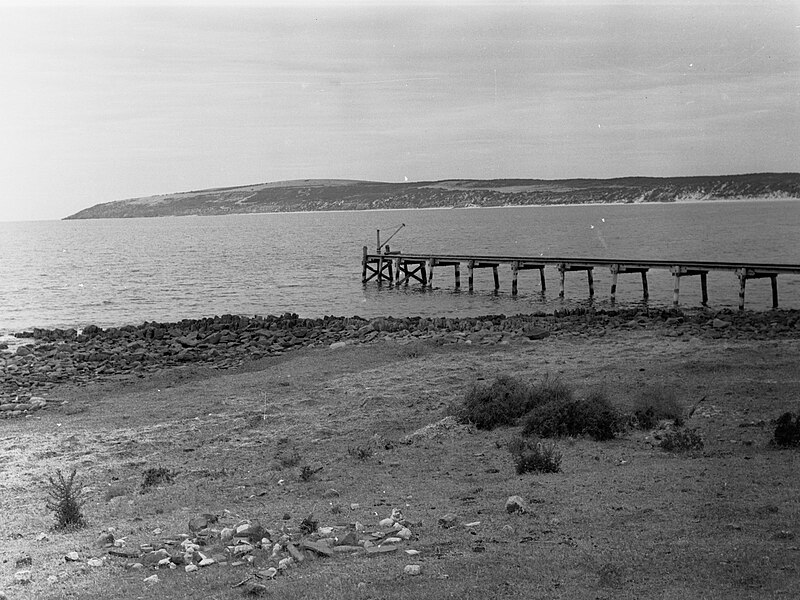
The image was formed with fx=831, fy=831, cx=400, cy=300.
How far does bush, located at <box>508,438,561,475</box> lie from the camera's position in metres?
11.0

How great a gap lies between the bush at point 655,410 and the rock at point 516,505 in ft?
15.0

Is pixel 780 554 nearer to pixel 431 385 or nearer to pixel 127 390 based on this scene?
pixel 431 385

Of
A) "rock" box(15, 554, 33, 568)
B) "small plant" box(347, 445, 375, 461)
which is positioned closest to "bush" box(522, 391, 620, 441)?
"small plant" box(347, 445, 375, 461)

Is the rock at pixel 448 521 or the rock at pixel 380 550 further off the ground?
the rock at pixel 380 550

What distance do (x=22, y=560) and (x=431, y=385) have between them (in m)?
11.4

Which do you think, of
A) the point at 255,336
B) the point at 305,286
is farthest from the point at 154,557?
the point at 305,286

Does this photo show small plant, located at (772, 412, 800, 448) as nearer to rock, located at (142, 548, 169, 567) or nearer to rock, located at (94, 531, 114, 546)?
rock, located at (142, 548, 169, 567)

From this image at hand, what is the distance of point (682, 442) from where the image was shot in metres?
11.8

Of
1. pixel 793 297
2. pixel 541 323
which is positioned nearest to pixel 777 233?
pixel 793 297

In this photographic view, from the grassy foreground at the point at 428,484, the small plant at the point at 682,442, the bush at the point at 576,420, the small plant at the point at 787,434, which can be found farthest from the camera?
the bush at the point at 576,420

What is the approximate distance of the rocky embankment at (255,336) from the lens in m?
25.0

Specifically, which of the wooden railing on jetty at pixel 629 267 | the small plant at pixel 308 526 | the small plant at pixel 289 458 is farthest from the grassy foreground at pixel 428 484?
the wooden railing on jetty at pixel 629 267

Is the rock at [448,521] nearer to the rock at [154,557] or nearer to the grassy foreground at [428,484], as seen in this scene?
the grassy foreground at [428,484]

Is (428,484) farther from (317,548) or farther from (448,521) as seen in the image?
(317,548)
